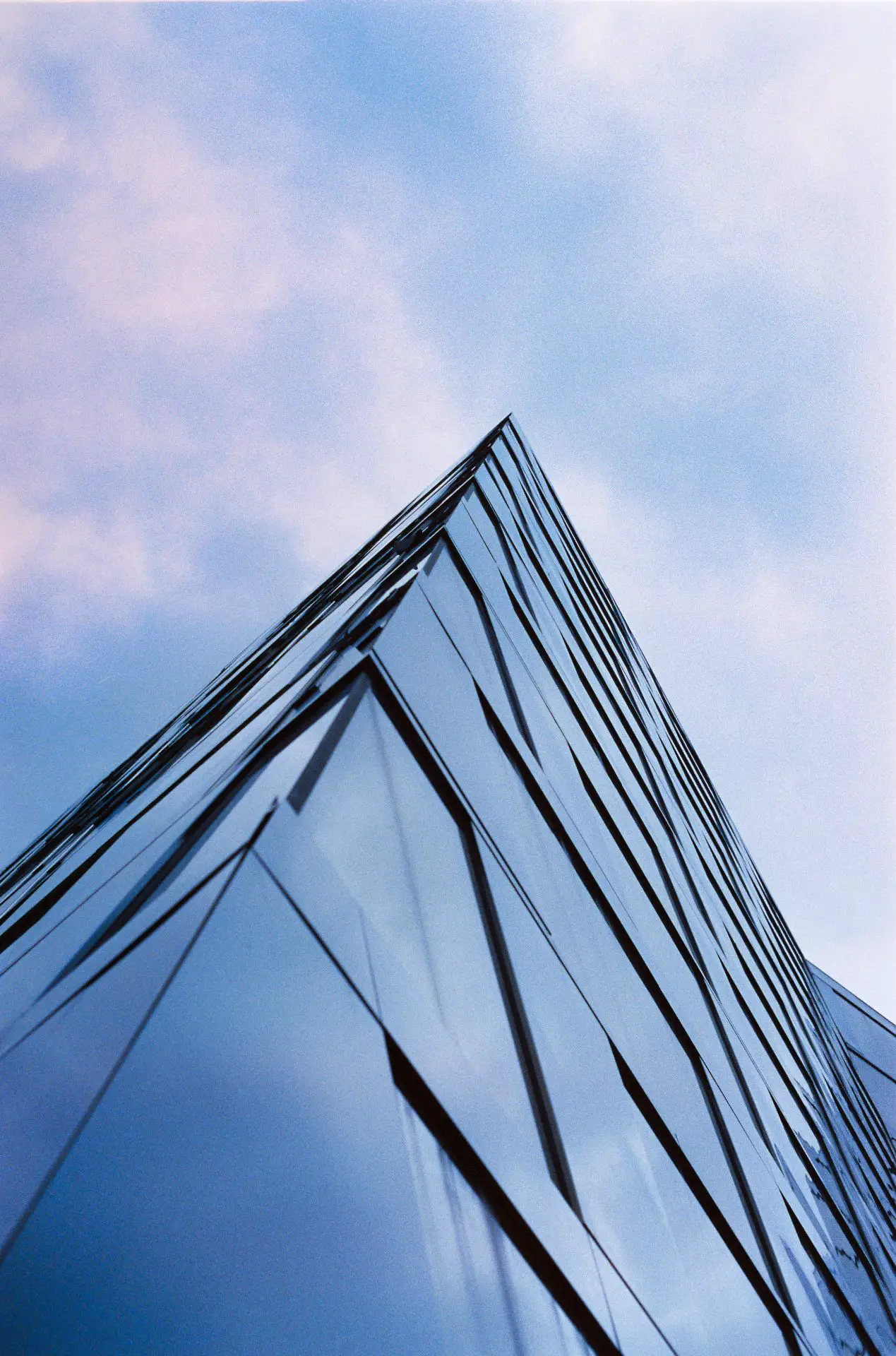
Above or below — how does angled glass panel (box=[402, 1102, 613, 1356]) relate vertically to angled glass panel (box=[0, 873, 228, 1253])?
below

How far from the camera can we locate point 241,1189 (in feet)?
7.19

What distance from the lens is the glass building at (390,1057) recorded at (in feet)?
6.82

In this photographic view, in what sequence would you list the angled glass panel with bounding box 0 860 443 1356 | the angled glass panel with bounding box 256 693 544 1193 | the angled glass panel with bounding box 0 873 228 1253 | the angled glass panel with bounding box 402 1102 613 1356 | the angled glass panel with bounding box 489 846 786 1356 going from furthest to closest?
the angled glass panel with bounding box 489 846 786 1356
the angled glass panel with bounding box 256 693 544 1193
the angled glass panel with bounding box 402 1102 613 1356
the angled glass panel with bounding box 0 873 228 1253
the angled glass panel with bounding box 0 860 443 1356

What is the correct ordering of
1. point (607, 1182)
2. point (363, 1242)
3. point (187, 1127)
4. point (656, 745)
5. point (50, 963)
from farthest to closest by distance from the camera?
point (656, 745), point (607, 1182), point (50, 963), point (363, 1242), point (187, 1127)

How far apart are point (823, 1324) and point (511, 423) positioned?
1493 cm

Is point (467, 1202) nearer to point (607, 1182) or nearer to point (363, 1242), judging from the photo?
point (363, 1242)

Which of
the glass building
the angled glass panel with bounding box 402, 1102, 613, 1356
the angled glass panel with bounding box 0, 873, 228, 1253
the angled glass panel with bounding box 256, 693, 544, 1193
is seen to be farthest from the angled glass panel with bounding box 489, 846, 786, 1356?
the angled glass panel with bounding box 0, 873, 228, 1253

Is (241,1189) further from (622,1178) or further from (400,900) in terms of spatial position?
(622,1178)

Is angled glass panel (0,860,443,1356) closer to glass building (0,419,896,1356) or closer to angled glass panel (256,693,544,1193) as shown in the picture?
glass building (0,419,896,1356)

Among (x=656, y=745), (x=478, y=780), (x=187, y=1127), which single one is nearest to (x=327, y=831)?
(x=187, y=1127)

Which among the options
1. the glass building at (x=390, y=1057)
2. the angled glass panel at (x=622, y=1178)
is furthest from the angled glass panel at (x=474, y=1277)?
the angled glass panel at (x=622, y=1178)

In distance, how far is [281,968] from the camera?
264 centimetres

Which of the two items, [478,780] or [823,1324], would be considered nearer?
[478,780]

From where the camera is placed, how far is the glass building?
2.08 metres
